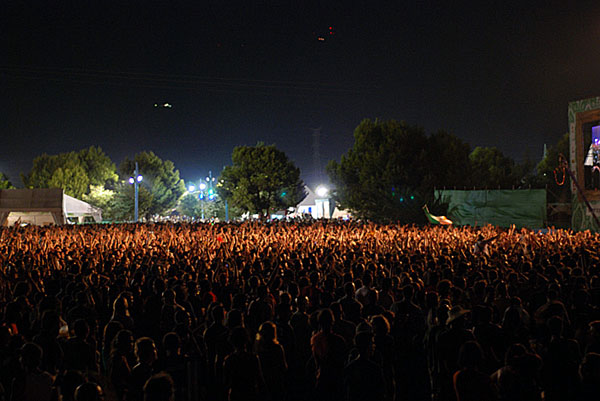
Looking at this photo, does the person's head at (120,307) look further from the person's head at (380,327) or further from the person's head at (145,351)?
the person's head at (380,327)

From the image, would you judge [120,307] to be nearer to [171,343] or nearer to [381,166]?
[171,343]

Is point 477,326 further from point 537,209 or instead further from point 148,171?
point 148,171

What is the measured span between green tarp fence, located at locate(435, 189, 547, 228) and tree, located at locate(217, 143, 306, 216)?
104 ft

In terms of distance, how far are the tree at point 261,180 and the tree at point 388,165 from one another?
1256 centimetres

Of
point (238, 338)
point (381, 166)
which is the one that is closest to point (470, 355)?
point (238, 338)

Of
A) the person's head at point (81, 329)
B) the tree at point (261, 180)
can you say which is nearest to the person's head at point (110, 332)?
the person's head at point (81, 329)

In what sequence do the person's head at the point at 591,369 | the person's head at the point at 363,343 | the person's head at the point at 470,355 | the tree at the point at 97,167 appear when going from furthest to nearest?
the tree at the point at 97,167, the person's head at the point at 470,355, the person's head at the point at 363,343, the person's head at the point at 591,369

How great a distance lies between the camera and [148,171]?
8688 cm

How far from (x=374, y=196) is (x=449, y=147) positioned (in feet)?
43.6

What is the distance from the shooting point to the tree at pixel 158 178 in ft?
273

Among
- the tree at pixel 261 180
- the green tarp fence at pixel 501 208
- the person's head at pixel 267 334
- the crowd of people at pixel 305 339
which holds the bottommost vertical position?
the crowd of people at pixel 305 339

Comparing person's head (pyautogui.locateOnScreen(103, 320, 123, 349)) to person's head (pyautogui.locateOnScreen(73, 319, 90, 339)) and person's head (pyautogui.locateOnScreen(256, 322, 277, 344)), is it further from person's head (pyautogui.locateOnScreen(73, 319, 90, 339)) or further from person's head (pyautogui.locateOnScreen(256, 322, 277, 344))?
person's head (pyautogui.locateOnScreen(256, 322, 277, 344))

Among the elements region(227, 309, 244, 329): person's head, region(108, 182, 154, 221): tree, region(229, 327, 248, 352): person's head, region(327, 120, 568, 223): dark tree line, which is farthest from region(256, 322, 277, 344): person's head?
region(108, 182, 154, 221): tree

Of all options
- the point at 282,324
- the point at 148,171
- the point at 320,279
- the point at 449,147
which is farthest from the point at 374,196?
the point at 148,171
